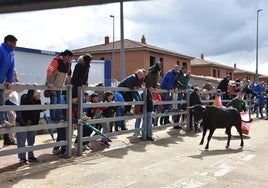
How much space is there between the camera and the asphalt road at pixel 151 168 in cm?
582

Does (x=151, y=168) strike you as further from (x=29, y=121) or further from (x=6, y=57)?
(x=6, y=57)

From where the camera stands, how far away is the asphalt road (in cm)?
582

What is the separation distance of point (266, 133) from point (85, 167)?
8.06m

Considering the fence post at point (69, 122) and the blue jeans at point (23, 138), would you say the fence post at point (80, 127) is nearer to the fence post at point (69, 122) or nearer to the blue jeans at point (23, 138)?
the fence post at point (69, 122)

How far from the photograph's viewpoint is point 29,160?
23.7 feet

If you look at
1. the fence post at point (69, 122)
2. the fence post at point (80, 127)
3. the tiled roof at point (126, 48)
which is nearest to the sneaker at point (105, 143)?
the fence post at point (80, 127)

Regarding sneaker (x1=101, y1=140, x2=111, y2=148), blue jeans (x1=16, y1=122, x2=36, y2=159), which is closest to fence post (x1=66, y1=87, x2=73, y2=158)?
blue jeans (x1=16, y1=122, x2=36, y2=159)

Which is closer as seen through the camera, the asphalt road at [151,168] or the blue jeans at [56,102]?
the asphalt road at [151,168]

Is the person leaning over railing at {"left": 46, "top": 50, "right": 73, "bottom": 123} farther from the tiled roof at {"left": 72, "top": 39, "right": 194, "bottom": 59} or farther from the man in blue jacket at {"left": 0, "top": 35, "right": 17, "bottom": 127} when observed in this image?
the tiled roof at {"left": 72, "top": 39, "right": 194, "bottom": 59}

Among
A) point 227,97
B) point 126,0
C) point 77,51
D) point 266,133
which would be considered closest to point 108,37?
point 77,51

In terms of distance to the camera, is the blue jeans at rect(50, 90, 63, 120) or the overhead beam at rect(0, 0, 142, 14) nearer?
the overhead beam at rect(0, 0, 142, 14)

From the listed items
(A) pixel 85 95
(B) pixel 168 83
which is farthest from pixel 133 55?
(A) pixel 85 95

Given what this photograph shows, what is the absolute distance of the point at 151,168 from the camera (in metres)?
6.88

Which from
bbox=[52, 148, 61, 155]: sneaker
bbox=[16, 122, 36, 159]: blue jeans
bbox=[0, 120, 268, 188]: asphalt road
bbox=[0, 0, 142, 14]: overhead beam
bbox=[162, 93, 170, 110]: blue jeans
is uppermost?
bbox=[0, 0, 142, 14]: overhead beam
